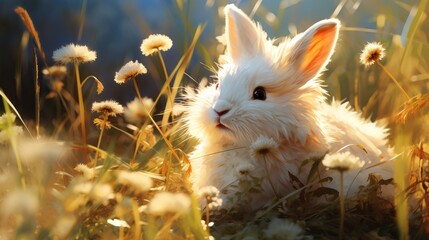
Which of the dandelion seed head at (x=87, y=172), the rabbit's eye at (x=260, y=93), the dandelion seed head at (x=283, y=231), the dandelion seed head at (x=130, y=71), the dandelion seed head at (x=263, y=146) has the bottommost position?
the dandelion seed head at (x=283, y=231)

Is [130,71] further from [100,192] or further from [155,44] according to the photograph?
[100,192]

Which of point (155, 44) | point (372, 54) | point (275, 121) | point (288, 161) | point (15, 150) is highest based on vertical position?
point (155, 44)

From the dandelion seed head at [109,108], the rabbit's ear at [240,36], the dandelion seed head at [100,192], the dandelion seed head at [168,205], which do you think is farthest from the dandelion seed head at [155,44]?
the dandelion seed head at [168,205]

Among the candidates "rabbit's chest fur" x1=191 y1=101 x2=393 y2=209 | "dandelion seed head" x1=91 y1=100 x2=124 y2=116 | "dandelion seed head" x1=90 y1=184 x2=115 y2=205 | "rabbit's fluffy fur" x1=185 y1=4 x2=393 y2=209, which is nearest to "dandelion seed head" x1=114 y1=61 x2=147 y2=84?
"dandelion seed head" x1=91 y1=100 x2=124 y2=116

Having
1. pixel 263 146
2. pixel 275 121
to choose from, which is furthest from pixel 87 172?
pixel 275 121

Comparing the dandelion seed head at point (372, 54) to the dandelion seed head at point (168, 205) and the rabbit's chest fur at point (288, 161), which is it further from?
the dandelion seed head at point (168, 205)

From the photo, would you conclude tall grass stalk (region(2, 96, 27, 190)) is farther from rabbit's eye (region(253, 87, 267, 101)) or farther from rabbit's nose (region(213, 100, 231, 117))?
rabbit's eye (region(253, 87, 267, 101))

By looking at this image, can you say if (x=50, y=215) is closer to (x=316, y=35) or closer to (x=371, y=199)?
(x=371, y=199)
